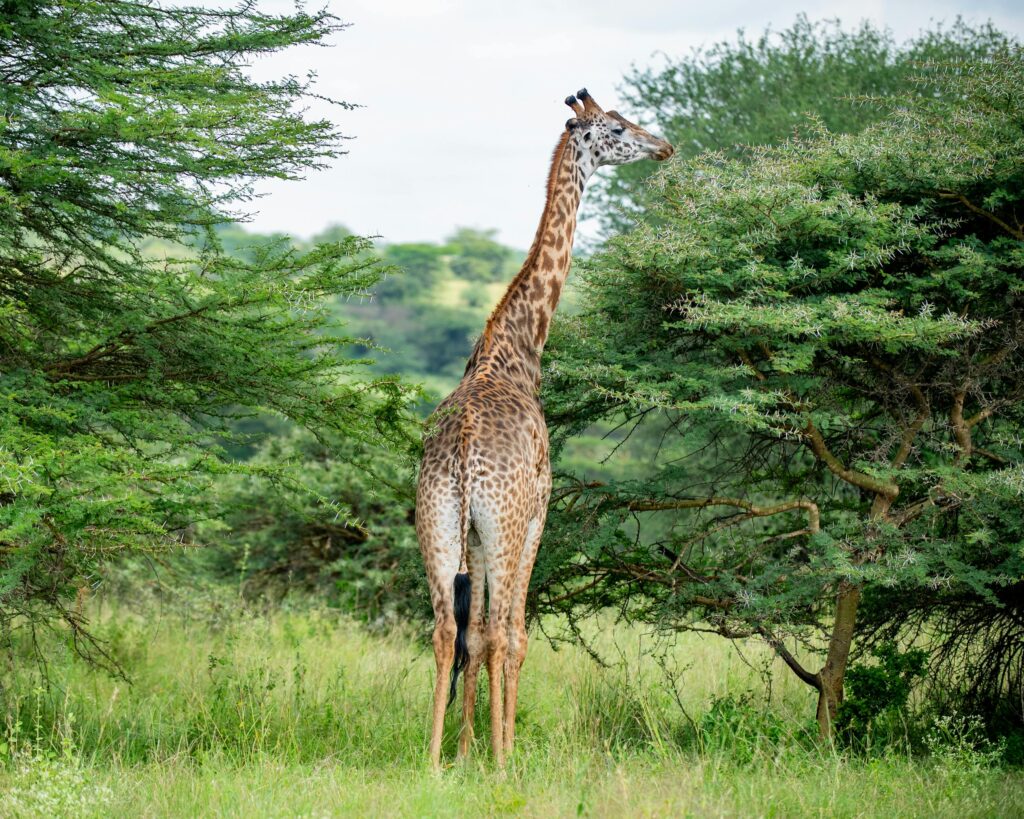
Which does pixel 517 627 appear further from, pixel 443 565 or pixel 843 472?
pixel 843 472

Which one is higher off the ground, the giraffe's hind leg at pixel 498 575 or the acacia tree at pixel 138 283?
the acacia tree at pixel 138 283

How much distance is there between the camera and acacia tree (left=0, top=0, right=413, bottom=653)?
5.83 m

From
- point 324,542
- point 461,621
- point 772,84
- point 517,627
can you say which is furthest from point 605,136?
point 772,84

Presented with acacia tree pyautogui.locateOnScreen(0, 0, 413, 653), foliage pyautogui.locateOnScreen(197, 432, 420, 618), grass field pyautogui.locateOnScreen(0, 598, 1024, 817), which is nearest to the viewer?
grass field pyautogui.locateOnScreen(0, 598, 1024, 817)

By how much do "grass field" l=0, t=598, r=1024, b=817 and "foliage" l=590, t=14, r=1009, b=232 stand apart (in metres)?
10.8

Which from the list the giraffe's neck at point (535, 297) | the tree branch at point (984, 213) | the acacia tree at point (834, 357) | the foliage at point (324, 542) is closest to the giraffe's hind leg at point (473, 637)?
the acacia tree at point (834, 357)

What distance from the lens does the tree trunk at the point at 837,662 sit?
22.8 ft

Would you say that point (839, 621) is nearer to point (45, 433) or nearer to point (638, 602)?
point (638, 602)

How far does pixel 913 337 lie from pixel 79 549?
4.65 m

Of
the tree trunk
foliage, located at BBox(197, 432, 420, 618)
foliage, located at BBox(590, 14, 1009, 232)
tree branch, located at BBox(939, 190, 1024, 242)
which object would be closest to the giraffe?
the tree trunk

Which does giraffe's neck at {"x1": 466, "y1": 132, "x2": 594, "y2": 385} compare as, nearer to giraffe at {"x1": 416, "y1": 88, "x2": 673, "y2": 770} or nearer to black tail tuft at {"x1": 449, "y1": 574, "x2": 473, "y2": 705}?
giraffe at {"x1": 416, "y1": 88, "x2": 673, "y2": 770}

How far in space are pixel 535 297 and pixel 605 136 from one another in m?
1.34

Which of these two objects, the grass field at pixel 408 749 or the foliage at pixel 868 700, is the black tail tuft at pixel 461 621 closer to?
the grass field at pixel 408 749

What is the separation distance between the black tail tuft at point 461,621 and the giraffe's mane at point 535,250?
5.12 ft
